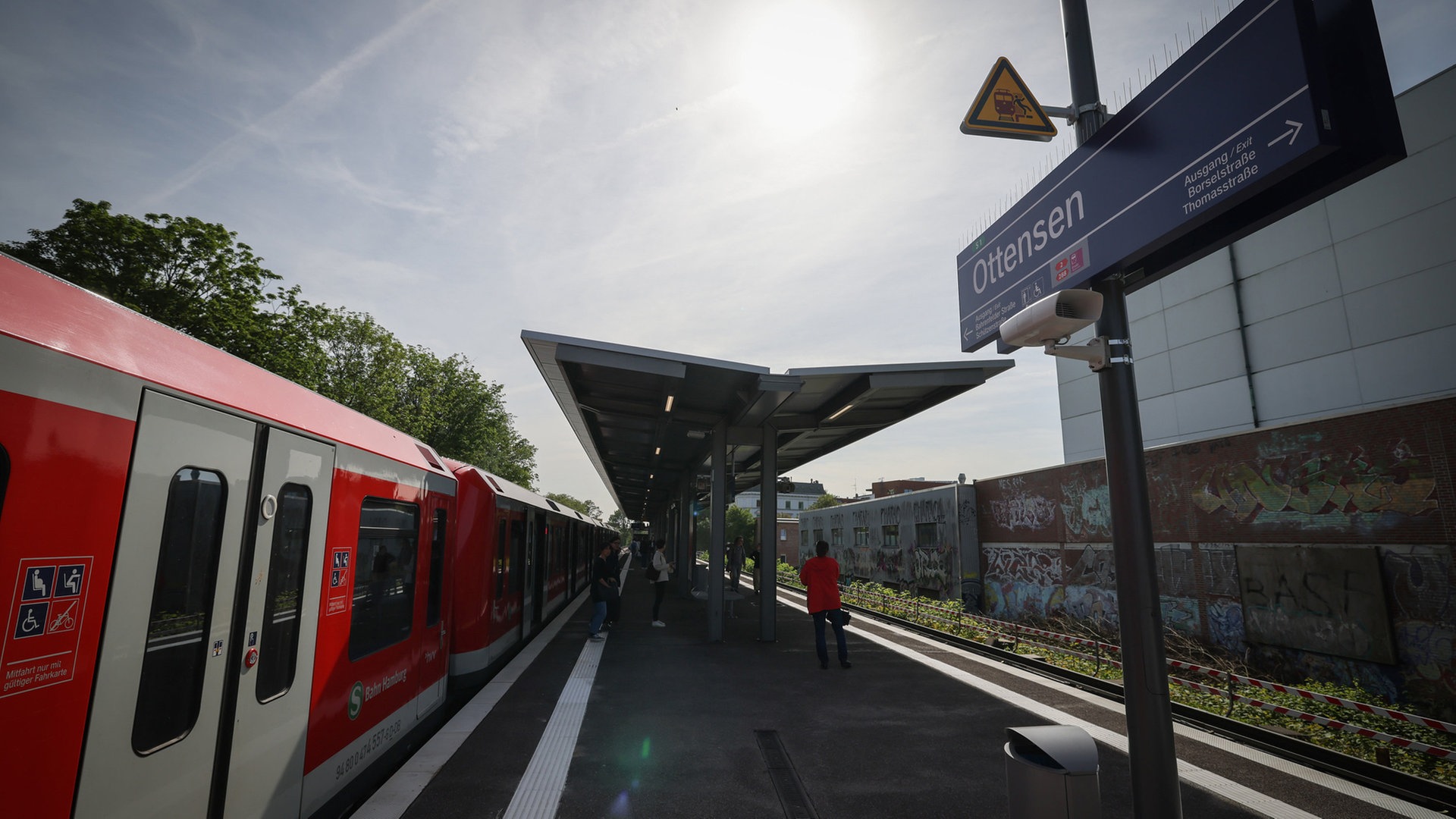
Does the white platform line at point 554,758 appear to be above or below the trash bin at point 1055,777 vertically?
below

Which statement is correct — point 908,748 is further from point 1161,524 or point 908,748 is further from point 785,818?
point 1161,524

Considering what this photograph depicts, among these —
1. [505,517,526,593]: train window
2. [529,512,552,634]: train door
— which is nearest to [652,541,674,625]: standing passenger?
[529,512,552,634]: train door

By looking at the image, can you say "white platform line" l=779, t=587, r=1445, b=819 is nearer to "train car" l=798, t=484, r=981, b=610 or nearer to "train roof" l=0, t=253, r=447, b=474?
"train roof" l=0, t=253, r=447, b=474

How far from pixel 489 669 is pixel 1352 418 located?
12969 mm

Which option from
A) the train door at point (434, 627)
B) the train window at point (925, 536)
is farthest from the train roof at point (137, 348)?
the train window at point (925, 536)

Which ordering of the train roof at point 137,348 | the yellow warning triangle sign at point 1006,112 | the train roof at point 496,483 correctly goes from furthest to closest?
the train roof at point 496,483 < the yellow warning triangle sign at point 1006,112 < the train roof at point 137,348

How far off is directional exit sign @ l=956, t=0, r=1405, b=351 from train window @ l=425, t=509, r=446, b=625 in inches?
235

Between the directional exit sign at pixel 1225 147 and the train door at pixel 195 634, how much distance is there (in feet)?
16.5

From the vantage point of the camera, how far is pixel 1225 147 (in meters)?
Answer: 3.34

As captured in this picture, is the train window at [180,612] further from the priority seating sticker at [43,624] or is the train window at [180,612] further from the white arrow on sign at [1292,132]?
the white arrow on sign at [1292,132]

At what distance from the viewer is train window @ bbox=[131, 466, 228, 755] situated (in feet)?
9.15

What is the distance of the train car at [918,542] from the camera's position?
1923 cm

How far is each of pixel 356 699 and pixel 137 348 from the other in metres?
3.06

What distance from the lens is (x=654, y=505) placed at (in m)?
41.8
